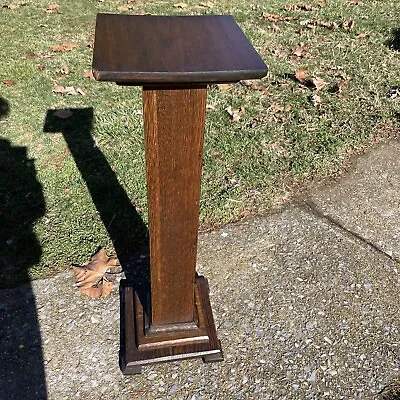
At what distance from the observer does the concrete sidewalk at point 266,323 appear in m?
2.03

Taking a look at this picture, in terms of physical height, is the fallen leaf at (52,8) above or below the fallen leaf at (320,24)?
below

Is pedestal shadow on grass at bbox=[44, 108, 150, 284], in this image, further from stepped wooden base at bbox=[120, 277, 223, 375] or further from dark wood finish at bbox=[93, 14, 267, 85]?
dark wood finish at bbox=[93, 14, 267, 85]

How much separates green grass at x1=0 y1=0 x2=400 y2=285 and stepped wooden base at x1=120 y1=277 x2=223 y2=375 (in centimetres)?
62

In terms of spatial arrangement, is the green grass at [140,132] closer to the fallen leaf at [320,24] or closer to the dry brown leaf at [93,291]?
the fallen leaf at [320,24]

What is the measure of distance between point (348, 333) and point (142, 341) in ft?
3.10

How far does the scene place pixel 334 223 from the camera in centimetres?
286

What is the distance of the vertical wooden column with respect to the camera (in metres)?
1.49

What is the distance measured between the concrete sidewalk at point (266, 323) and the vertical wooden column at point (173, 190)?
0.94ft

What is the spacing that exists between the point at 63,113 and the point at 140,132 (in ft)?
2.14

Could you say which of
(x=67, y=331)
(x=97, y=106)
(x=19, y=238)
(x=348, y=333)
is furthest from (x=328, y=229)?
(x=97, y=106)

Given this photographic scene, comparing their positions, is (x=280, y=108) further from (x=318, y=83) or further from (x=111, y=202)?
(x=111, y=202)

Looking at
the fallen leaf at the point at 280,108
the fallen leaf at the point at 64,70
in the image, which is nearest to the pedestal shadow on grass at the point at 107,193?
the fallen leaf at the point at 64,70

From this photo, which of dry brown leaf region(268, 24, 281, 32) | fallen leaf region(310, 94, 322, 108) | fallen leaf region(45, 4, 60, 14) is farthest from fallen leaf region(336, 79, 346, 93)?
fallen leaf region(45, 4, 60, 14)

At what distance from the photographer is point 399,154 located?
11.4 feet
